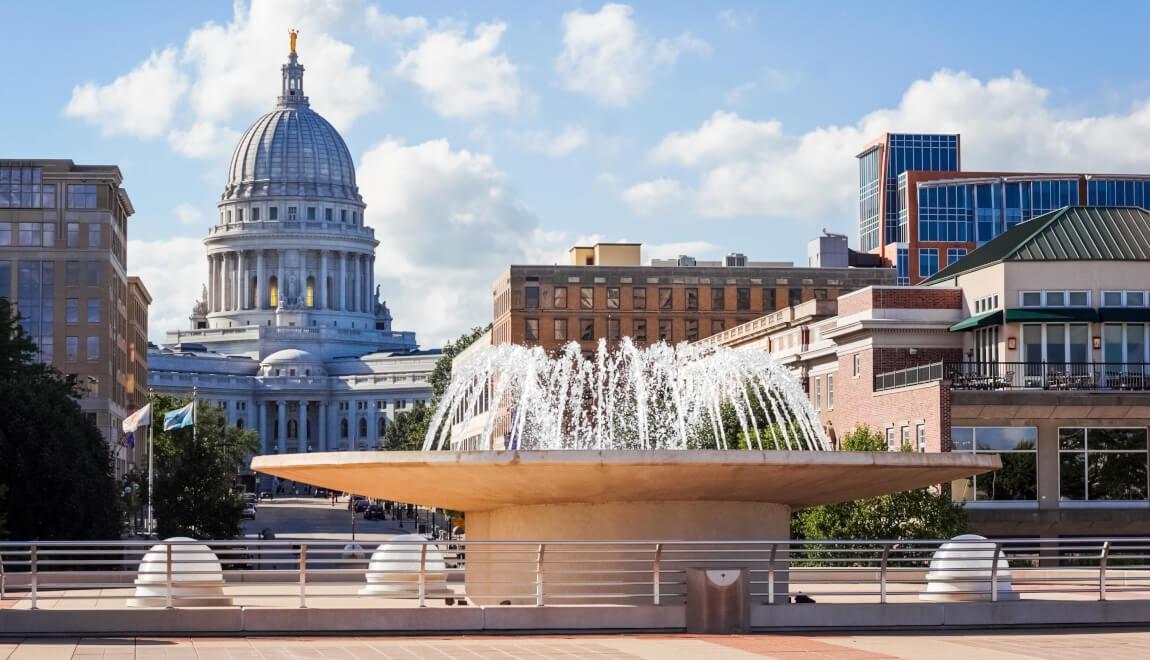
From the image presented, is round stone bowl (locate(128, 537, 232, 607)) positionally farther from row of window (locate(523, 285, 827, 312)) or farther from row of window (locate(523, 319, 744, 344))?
row of window (locate(523, 285, 827, 312))

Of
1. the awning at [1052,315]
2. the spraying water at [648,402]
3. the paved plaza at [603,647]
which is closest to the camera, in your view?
the paved plaza at [603,647]

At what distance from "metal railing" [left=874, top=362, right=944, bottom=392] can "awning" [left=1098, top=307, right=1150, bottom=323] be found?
6.13m

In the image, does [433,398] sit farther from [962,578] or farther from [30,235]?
[962,578]

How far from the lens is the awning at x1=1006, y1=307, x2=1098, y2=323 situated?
232ft

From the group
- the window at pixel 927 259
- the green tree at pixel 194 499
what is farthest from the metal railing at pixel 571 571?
the window at pixel 927 259

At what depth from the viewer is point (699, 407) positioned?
8681 centimetres

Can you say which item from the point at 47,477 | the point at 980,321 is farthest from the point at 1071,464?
the point at 47,477

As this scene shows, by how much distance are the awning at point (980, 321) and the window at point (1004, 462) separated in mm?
4109

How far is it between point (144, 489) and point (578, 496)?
2369 inches

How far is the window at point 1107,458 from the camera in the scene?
70.1m

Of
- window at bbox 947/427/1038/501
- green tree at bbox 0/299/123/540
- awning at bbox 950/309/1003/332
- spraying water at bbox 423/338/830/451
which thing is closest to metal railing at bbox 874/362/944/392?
awning at bbox 950/309/1003/332

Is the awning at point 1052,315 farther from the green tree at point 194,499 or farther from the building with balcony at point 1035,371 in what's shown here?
the green tree at point 194,499

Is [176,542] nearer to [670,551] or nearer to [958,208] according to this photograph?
[670,551]

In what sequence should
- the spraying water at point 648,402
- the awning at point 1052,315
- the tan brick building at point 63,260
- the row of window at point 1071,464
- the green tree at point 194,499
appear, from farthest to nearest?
the tan brick building at point 63,260
the green tree at point 194,499
the awning at point 1052,315
the row of window at point 1071,464
the spraying water at point 648,402
